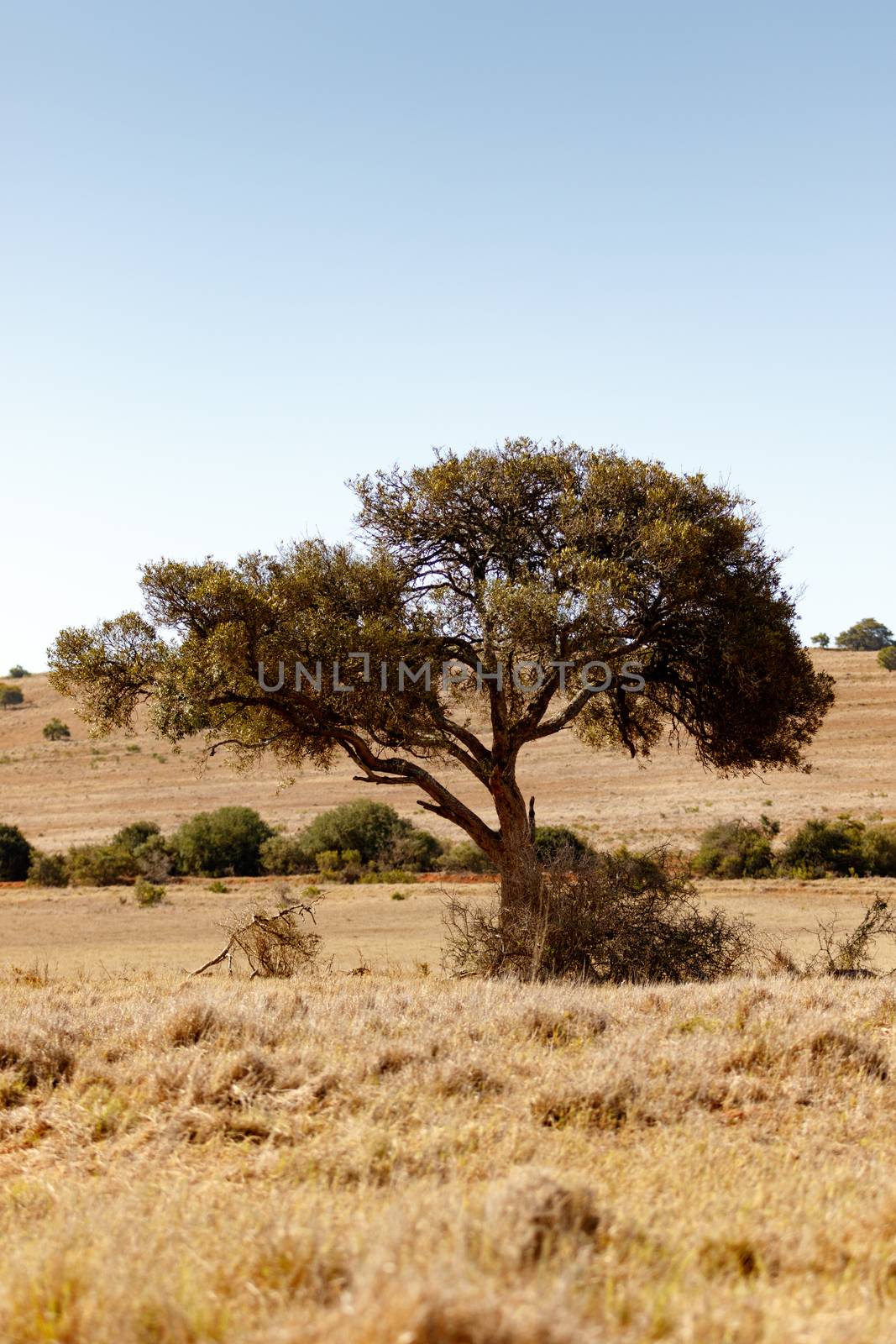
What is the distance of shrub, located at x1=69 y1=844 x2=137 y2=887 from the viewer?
40.3 metres

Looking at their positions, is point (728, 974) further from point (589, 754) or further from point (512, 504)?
point (589, 754)

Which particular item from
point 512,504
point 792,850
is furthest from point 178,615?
point 792,850

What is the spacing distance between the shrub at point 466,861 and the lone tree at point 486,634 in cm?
2283

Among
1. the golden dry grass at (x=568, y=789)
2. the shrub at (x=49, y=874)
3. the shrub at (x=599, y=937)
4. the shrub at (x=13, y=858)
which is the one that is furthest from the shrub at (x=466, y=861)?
the shrub at (x=599, y=937)

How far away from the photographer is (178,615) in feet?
53.7

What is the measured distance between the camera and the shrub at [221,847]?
42.2m

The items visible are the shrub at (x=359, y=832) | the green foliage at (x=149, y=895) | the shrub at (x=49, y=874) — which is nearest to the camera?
the green foliage at (x=149, y=895)

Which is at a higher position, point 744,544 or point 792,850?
point 744,544

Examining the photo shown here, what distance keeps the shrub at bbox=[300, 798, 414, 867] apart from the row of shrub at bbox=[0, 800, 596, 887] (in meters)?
0.03

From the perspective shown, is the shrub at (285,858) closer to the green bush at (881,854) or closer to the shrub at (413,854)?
the shrub at (413,854)

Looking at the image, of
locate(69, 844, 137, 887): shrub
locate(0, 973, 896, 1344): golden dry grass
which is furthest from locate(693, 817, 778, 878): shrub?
locate(0, 973, 896, 1344): golden dry grass

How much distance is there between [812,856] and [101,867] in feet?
85.9

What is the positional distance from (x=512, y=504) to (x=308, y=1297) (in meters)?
14.8

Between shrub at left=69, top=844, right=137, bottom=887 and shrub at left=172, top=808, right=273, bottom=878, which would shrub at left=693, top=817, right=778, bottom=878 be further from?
shrub at left=69, top=844, right=137, bottom=887
